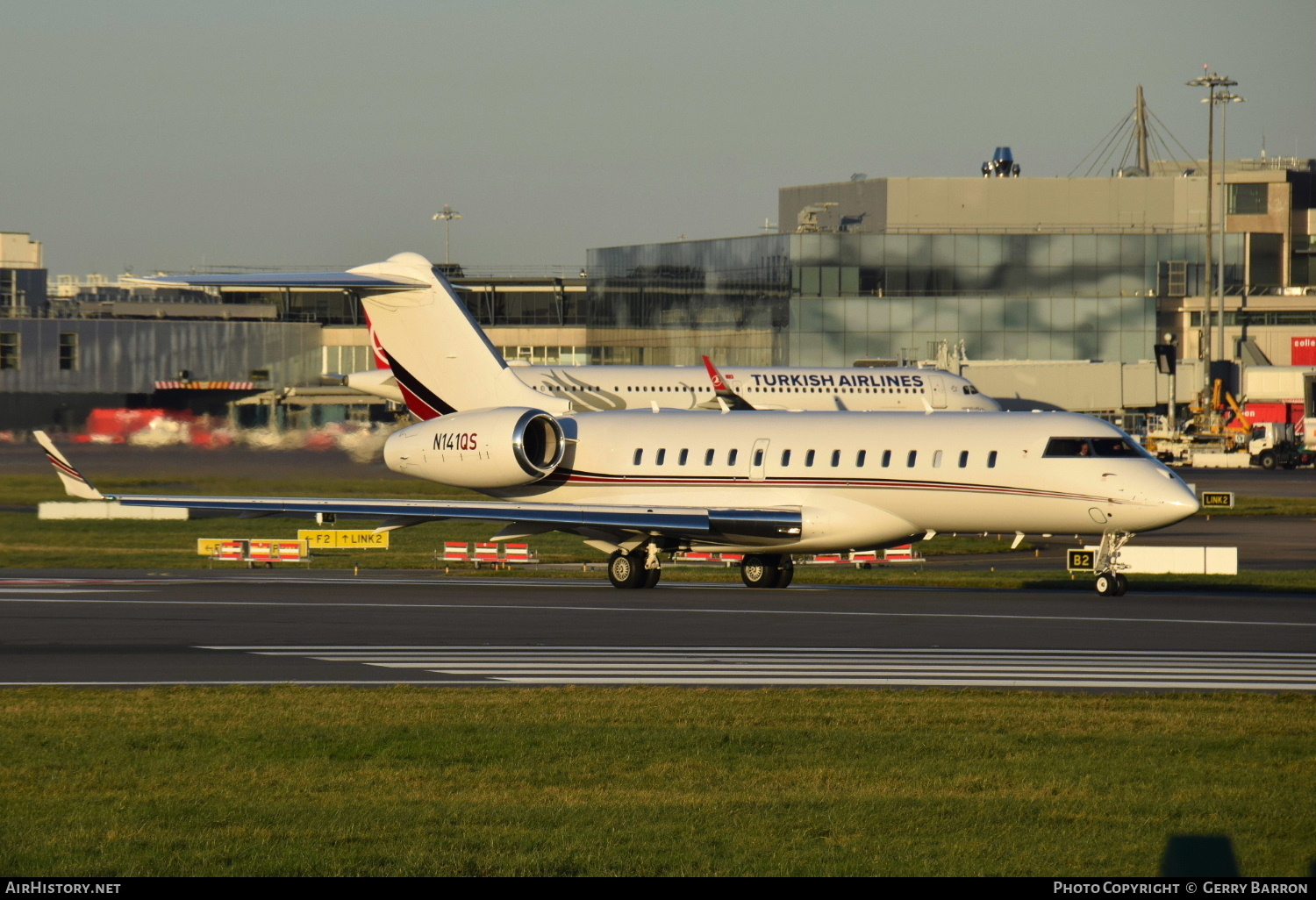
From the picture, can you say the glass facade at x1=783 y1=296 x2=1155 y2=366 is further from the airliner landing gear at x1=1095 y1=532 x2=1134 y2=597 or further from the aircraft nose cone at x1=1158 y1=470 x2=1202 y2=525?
the aircraft nose cone at x1=1158 y1=470 x2=1202 y2=525

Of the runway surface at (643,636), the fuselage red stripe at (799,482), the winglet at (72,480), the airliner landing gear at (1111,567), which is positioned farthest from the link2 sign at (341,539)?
the airliner landing gear at (1111,567)

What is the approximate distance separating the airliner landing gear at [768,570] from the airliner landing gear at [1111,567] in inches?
216

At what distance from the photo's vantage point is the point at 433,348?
112 ft

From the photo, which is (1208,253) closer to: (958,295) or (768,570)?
(958,295)

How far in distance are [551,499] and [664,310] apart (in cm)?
6704

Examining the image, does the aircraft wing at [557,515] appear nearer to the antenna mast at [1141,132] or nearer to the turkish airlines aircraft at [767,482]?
the turkish airlines aircraft at [767,482]

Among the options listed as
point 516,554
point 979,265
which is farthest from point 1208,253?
point 516,554

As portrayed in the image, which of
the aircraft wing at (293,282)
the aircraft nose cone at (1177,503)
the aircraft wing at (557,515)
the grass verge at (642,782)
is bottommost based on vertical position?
the grass verge at (642,782)

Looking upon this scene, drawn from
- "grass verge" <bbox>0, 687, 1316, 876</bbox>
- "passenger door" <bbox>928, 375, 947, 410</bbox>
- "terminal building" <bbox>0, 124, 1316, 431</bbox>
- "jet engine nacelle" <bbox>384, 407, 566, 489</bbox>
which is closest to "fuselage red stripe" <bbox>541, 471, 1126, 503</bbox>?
"jet engine nacelle" <bbox>384, 407, 566, 489</bbox>

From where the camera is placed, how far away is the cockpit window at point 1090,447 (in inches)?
1021

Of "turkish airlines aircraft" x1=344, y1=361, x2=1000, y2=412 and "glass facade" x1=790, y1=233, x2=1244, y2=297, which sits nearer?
"turkish airlines aircraft" x1=344, y1=361, x2=1000, y2=412

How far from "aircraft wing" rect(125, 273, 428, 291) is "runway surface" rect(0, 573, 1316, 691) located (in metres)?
6.11

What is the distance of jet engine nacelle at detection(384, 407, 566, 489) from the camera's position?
29.0 metres

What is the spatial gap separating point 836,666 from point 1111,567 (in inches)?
420
